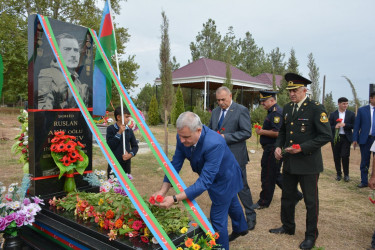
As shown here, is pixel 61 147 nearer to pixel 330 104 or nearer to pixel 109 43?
pixel 109 43

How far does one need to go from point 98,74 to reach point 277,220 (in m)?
3.55

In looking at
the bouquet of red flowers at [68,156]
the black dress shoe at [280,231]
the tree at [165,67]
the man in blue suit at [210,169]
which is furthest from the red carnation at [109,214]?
the tree at [165,67]

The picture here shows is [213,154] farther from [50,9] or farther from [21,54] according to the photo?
[50,9]

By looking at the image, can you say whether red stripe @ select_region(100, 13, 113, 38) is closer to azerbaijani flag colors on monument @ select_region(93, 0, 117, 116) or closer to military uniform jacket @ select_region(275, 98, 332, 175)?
azerbaijani flag colors on monument @ select_region(93, 0, 117, 116)

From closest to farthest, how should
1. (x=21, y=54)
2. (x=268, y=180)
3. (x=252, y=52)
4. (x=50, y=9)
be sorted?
(x=268, y=180) → (x=21, y=54) → (x=50, y=9) → (x=252, y=52)

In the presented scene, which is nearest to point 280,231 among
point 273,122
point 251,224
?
point 251,224

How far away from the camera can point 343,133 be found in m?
6.89

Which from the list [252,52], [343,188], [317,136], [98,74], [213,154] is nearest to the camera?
[213,154]

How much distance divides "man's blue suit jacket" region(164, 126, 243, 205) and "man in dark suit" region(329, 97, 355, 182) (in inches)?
200

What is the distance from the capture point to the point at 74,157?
365 cm

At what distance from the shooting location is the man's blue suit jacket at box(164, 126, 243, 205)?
2.40 metres

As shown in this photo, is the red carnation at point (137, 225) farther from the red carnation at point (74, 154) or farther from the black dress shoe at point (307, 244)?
the black dress shoe at point (307, 244)

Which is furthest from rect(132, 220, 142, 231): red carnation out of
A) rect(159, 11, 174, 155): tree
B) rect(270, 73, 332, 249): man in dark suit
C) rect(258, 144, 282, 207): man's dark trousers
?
rect(159, 11, 174, 155): tree

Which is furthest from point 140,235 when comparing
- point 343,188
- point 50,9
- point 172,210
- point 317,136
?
point 50,9
